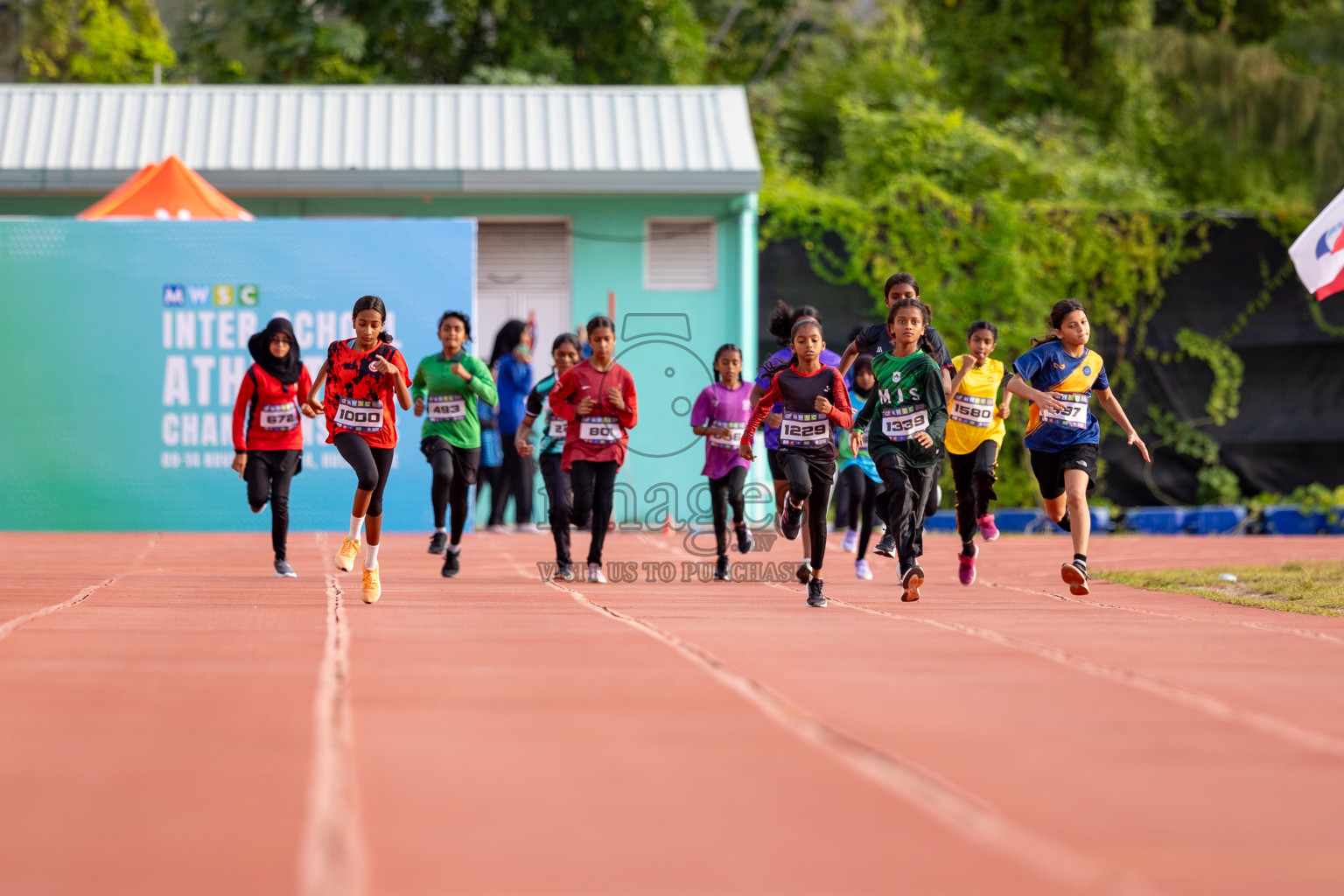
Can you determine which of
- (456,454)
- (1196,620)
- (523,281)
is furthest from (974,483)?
(523,281)

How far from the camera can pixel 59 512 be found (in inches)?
650

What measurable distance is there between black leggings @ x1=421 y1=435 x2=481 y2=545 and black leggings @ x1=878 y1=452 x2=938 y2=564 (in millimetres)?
3180

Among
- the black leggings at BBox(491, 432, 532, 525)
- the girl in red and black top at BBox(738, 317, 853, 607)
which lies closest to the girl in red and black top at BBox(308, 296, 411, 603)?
the girl in red and black top at BBox(738, 317, 853, 607)

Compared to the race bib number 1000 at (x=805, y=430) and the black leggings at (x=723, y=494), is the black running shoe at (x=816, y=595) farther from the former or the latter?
the black leggings at (x=723, y=494)

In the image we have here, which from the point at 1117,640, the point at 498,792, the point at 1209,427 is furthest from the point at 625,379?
the point at 1209,427

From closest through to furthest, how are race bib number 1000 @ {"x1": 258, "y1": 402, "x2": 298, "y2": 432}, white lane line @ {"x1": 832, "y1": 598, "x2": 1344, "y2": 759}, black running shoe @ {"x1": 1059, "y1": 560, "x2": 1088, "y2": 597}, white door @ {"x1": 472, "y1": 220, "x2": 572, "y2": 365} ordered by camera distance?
white lane line @ {"x1": 832, "y1": 598, "x2": 1344, "y2": 759}
black running shoe @ {"x1": 1059, "y1": 560, "x2": 1088, "y2": 597}
race bib number 1000 @ {"x1": 258, "y1": 402, "x2": 298, "y2": 432}
white door @ {"x1": 472, "y1": 220, "x2": 572, "y2": 365}

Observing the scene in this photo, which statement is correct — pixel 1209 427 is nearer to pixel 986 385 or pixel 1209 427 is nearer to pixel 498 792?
pixel 986 385

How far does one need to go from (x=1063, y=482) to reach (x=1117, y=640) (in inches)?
97.7

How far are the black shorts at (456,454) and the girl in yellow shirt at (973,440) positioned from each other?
342cm

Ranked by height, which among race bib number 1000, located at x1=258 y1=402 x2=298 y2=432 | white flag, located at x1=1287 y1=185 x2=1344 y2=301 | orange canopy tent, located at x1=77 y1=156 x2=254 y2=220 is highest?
orange canopy tent, located at x1=77 y1=156 x2=254 y2=220

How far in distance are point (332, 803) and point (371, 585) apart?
5262mm

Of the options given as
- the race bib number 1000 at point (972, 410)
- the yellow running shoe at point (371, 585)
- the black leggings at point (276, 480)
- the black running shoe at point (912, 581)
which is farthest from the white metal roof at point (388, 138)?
the yellow running shoe at point (371, 585)

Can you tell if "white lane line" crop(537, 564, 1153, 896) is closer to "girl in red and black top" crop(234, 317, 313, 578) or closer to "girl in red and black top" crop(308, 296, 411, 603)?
"girl in red and black top" crop(308, 296, 411, 603)

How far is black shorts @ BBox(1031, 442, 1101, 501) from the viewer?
34.3 ft
